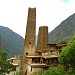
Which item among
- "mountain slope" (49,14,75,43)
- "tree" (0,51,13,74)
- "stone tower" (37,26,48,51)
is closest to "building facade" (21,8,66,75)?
"stone tower" (37,26,48,51)

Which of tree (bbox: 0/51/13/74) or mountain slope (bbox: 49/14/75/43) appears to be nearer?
tree (bbox: 0/51/13/74)

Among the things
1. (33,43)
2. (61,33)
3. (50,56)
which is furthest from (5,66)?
(61,33)

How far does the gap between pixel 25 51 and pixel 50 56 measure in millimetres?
6828

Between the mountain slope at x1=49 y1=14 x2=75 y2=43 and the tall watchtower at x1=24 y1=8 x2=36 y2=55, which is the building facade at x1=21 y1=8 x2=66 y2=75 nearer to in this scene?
the tall watchtower at x1=24 y1=8 x2=36 y2=55

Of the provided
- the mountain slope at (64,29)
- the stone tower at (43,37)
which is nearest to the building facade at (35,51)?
the stone tower at (43,37)

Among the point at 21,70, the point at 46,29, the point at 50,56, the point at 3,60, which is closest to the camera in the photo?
the point at 3,60

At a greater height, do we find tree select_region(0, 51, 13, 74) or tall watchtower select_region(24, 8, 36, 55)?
tall watchtower select_region(24, 8, 36, 55)

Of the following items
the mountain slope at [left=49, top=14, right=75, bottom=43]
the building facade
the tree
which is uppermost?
the mountain slope at [left=49, top=14, right=75, bottom=43]

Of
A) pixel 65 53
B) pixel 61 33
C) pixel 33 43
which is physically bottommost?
pixel 65 53

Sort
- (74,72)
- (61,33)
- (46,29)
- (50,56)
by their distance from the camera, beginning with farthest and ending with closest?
(61,33), (46,29), (50,56), (74,72)

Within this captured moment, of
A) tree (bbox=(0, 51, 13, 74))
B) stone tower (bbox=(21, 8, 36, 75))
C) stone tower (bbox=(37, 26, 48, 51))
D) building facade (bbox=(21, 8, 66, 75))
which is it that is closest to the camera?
tree (bbox=(0, 51, 13, 74))

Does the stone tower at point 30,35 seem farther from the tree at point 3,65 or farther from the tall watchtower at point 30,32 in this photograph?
the tree at point 3,65

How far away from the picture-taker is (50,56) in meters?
47.8

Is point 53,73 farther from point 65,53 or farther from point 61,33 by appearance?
point 61,33
